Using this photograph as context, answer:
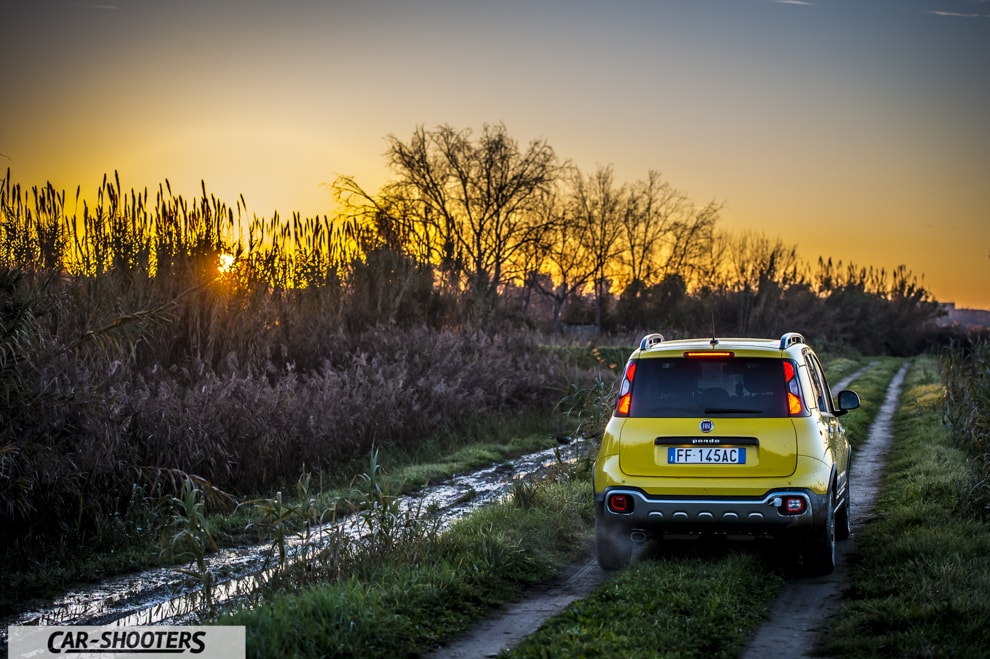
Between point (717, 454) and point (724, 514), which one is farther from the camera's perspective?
point (717, 454)

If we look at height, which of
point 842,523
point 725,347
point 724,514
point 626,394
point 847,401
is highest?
point 725,347

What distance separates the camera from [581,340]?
1468 inches

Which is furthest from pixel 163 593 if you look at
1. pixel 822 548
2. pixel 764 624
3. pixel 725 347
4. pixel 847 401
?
pixel 847 401

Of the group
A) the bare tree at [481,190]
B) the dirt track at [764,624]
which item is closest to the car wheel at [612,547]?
the dirt track at [764,624]

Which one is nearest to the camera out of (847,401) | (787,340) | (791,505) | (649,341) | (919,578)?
(919,578)

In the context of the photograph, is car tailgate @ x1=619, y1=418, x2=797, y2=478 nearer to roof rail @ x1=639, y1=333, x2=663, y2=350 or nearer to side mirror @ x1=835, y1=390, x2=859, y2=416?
roof rail @ x1=639, y1=333, x2=663, y2=350

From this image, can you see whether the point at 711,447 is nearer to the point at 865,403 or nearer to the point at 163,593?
the point at 163,593

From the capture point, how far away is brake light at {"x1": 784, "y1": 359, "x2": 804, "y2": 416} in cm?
824

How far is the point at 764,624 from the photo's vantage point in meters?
6.96

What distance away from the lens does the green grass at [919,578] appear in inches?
247

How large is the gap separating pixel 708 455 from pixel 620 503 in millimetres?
809

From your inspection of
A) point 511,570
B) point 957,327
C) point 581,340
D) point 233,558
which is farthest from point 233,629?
point 957,327

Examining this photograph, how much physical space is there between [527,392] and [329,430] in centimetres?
878

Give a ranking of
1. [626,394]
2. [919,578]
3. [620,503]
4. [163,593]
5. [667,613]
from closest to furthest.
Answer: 1. [667,613]
2. [919,578]
3. [620,503]
4. [163,593]
5. [626,394]
